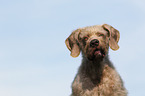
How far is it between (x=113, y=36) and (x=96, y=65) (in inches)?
55.3

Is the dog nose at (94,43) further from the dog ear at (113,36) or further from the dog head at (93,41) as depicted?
the dog ear at (113,36)

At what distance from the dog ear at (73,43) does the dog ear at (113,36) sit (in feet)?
3.97

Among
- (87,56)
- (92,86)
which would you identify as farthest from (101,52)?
(92,86)

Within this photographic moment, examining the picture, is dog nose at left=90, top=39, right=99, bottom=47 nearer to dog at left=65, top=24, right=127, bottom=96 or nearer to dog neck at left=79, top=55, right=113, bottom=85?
dog at left=65, top=24, right=127, bottom=96

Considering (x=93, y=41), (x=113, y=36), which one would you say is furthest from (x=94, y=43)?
(x=113, y=36)

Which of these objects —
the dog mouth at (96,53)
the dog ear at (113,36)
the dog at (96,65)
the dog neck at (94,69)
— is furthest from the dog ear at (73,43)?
the dog ear at (113,36)

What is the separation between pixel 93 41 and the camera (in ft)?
45.0

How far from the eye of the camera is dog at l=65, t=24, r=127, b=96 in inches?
552

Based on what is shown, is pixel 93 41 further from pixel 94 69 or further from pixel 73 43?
pixel 73 43

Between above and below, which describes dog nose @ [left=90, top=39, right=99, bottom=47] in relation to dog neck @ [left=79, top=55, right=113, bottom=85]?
above

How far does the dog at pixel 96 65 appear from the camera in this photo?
552 inches

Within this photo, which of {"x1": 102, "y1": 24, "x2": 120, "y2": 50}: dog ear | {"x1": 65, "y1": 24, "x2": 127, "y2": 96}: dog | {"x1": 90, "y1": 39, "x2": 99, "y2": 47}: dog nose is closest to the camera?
{"x1": 90, "y1": 39, "x2": 99, "y2": 47}: dog nose

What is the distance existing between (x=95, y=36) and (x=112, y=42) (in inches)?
38.5

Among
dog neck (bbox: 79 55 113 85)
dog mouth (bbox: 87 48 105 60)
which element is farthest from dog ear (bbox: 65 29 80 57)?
dog mouth (bbox: 87 48 105 60)
